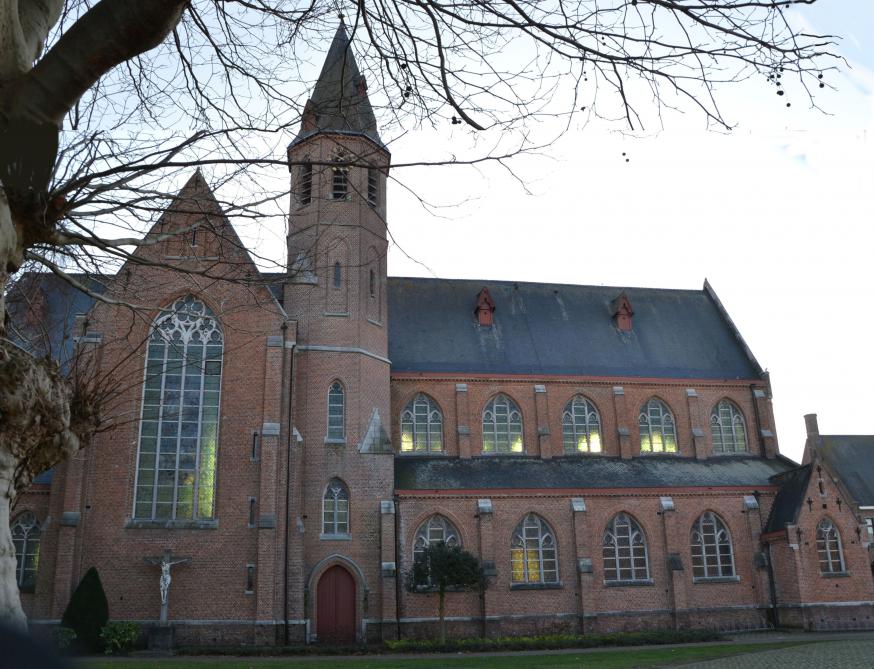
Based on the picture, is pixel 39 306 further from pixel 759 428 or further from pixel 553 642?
pixel 759 428

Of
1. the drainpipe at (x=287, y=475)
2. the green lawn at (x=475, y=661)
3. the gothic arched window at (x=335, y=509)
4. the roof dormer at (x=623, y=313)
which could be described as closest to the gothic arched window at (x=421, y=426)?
the gothic arched window at (x=335, y=509)

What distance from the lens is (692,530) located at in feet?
96.0

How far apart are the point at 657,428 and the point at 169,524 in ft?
63.4

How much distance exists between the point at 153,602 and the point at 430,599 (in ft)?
27.8

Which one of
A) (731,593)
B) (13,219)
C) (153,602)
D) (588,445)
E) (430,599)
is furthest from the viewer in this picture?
(588,445)

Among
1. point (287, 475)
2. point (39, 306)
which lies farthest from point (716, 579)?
point (39, 306)

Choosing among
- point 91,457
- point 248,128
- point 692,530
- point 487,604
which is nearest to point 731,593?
point 692,530

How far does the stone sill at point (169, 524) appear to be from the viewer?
77.8 feet

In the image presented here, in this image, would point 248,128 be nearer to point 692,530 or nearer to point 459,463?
point 459,463

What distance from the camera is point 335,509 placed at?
85.4ft

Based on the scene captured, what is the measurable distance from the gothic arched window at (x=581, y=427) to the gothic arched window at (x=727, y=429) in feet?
16.8

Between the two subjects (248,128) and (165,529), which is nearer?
(248,128)

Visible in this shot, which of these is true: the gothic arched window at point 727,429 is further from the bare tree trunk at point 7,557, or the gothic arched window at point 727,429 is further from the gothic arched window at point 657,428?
the bare tree trunk at point 7,557

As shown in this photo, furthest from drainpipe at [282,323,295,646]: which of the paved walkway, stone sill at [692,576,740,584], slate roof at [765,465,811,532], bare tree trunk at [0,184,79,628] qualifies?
bare tree trunk at [0,184,79,628]
